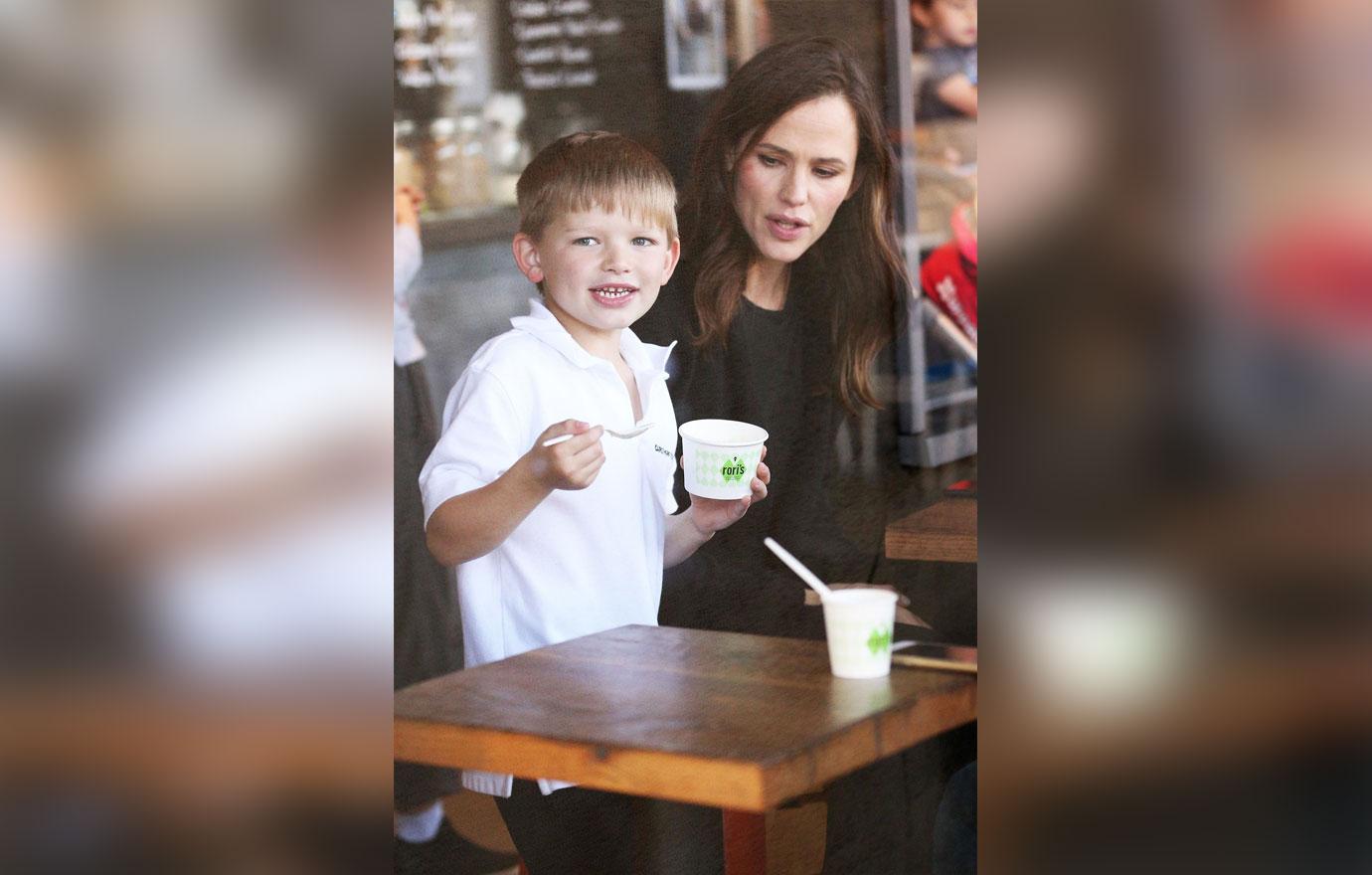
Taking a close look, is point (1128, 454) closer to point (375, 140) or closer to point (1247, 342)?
point (1247, 342)

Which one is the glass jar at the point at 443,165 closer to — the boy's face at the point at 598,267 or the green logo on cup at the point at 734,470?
the boy's face at the point at 598,267

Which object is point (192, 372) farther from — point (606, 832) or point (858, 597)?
point (858, 597)

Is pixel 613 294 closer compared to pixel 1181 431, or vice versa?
pixel 1181 431

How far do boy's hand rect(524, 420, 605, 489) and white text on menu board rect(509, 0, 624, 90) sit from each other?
0.43 m

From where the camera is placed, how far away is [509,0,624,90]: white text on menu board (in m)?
1.74

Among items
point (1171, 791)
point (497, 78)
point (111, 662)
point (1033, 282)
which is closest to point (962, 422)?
point (1033, 282)

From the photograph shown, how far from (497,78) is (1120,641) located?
102cm

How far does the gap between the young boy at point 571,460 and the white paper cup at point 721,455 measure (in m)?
0.02

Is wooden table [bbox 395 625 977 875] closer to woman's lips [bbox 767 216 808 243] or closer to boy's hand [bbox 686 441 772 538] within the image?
boy's hand [bbox 686 441 772 538]

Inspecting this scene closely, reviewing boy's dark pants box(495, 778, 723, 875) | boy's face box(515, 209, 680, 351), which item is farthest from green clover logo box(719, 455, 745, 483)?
boy's dark pants box(495, 778, 723, 875)

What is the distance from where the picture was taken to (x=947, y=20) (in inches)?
62.4

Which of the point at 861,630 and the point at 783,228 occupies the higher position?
the point at 783,228

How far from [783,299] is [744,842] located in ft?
2.17

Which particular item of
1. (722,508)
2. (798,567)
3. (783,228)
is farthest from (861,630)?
(783,228)
